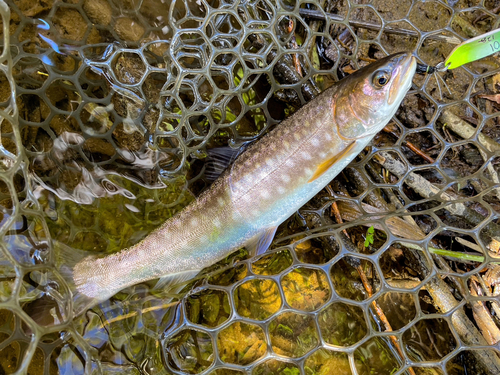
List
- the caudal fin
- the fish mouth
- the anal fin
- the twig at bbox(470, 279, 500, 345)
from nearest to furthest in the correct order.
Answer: the caudal fin, the fish mouth, the anal fin, the twig at bbox(470, 279, 500, 345)

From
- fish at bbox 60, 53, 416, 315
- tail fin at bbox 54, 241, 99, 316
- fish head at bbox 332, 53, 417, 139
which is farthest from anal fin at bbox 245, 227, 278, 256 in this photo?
tail fin at bbox 54, 241, 99, 316

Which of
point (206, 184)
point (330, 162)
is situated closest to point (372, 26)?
point (330, 162)

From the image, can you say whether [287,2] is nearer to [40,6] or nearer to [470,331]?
[40,6]

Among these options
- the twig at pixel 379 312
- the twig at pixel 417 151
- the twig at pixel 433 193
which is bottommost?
the twig at pixel 379 312

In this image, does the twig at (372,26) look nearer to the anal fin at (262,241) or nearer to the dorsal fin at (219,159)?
the dorsal fin at (219,159)

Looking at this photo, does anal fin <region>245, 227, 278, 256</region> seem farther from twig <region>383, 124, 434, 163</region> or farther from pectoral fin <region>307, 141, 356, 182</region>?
twig <region>383, 124, 434, 163</region>

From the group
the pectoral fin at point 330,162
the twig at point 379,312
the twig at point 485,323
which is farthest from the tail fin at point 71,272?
the twig at point 485,323
